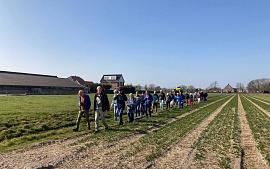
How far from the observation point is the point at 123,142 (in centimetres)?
1090

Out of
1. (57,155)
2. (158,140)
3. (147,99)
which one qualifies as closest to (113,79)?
(147,99)

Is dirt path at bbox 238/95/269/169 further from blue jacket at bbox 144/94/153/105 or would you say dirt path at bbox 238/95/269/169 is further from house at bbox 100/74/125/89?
house at bbox 100/74/125/89

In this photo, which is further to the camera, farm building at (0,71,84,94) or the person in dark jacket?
farm building at (0,71,84,94)

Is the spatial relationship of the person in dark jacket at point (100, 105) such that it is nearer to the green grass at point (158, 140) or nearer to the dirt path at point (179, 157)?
the green grass at point (158, 140)

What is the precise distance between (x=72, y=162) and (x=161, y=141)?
4141 mm

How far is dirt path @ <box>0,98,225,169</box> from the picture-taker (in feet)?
25.5

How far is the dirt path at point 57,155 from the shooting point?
7.76m

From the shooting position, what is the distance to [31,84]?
77.2m

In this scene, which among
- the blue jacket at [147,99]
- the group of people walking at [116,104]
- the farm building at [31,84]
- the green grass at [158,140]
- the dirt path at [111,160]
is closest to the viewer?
the dirt path at [111,160]

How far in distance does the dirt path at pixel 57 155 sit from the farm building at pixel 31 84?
5972 centimetres

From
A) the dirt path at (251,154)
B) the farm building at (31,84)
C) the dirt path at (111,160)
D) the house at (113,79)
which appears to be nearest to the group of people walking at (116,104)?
the dirt path at (111,160)

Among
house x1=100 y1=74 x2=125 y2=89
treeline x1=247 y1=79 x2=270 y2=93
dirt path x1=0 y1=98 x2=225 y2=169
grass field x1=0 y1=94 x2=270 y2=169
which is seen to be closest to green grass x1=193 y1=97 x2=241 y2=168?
A: grass field x1=0 y1=94 x2=270 y2=169

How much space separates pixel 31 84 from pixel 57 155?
72.4m

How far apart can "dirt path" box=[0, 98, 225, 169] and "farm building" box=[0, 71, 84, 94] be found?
59721 mm
